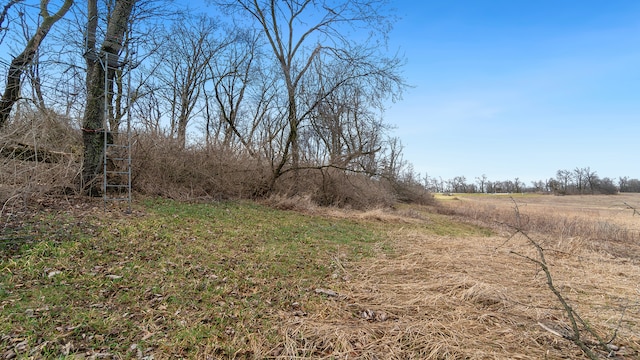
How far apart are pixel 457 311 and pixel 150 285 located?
333cm

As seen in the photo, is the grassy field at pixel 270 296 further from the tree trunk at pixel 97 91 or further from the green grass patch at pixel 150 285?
the tree trunk at pixel 97 91

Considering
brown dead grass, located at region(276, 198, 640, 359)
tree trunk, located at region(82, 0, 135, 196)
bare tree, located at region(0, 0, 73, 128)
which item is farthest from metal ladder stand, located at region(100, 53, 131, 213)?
brown dead grass, located at region(276, 198, 640, 359)

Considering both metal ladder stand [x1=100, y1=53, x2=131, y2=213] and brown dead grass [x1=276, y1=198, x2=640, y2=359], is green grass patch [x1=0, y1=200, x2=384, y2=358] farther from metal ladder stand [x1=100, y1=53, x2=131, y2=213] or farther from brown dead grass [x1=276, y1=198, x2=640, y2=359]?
metal ladder stand [x1=100, y1=53, x2=131, y2=213]

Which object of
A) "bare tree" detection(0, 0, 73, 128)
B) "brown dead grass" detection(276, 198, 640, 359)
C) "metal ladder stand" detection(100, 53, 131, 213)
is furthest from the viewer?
"metal ladder stand" detection(100, 53, 131, 213)

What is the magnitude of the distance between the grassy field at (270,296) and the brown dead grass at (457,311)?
0.02m

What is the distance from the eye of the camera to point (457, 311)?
9.47 ft

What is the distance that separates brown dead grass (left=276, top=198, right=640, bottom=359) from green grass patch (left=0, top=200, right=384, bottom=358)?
0.44 metres

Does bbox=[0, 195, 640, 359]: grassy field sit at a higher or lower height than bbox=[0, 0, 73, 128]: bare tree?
lower

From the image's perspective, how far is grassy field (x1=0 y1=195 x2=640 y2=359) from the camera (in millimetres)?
2311

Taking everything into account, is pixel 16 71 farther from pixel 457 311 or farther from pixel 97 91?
pixel 457 311

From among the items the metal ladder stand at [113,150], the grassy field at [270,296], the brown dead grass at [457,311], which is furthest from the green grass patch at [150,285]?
the metal ladder stand at [113,150]

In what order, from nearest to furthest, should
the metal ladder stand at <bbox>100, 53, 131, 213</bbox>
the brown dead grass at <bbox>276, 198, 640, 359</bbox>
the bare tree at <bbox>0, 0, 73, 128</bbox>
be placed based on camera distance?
the brown dead grass at <bbox>276, 198, 640, 359</bbox>
the bare tree at <bbox>0, 0, 73, 128</bbox>
the metal ladder stand at <bbox>100, 53, 131, 213</bbox>

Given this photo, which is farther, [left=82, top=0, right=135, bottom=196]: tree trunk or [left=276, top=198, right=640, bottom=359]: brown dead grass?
[left=82, top=0, right=135, bottom=196]: tree trunk

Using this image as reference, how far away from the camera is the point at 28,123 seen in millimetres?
6598
